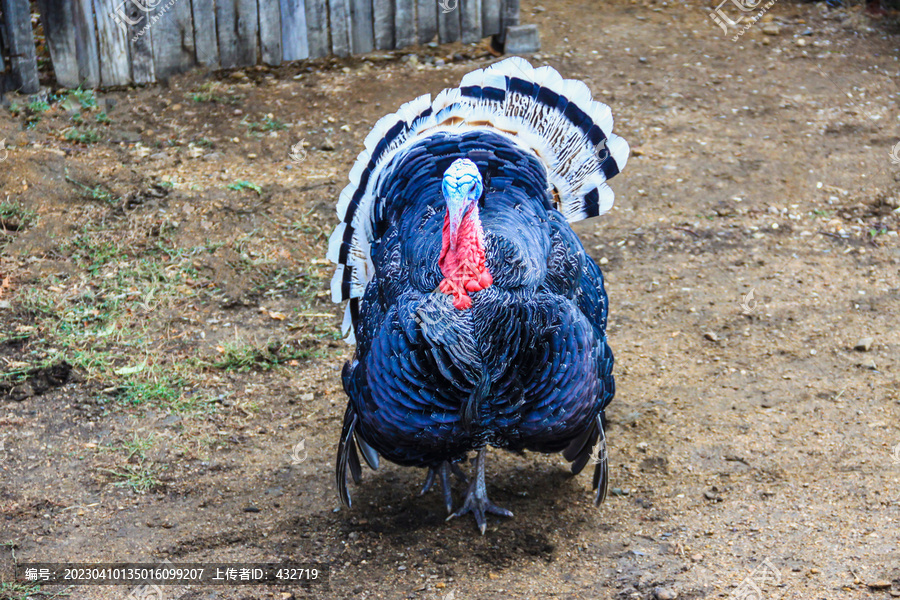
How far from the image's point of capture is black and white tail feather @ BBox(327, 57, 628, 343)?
420cm

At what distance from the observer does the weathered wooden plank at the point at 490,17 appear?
26.1 ft

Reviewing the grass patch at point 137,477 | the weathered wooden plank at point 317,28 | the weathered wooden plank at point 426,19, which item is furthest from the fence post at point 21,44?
the grass patch at point 137,477

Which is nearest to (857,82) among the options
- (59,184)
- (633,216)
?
(633,216)

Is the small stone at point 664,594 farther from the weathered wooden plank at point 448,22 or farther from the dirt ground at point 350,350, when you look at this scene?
the weathered wooden plank at point 448,22

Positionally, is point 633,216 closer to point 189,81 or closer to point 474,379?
point 474,379

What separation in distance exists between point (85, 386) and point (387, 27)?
449 centimetres

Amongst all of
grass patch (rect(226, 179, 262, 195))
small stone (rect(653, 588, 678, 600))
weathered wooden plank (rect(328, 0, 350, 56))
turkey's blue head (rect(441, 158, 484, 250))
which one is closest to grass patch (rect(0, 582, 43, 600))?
turkey's blue head (rect(441, 158, 484, 250))

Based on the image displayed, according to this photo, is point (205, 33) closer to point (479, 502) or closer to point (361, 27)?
point (361, 27)

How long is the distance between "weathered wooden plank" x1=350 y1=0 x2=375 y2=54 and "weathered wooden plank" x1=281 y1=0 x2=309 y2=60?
0.42m

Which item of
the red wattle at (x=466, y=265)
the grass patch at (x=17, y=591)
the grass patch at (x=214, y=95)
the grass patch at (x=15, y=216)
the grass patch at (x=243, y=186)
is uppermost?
the red wattle at (x=466, y=265)

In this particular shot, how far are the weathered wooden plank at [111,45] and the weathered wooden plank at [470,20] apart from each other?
2.88 meters

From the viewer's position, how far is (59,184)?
242 inches

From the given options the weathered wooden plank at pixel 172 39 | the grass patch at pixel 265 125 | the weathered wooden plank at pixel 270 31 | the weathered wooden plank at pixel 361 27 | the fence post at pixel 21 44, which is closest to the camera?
the fence post at pixel 21 44

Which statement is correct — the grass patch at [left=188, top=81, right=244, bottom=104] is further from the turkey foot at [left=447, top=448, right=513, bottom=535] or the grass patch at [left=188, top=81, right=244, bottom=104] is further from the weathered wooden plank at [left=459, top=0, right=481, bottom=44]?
the turkey foot at [left=447, top=448, right=513, bottom=535]
